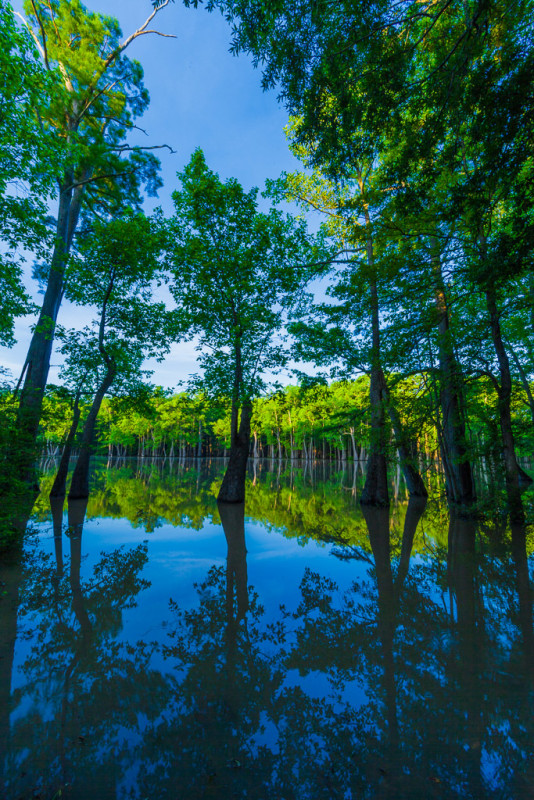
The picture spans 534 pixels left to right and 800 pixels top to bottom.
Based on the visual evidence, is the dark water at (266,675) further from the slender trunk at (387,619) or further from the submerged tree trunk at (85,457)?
the submerged tree trunk at (85,457)

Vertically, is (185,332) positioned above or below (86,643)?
above

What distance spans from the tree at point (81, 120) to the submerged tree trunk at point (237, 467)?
25.1ft

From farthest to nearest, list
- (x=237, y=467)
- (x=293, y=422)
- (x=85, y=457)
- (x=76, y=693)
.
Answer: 1. (x=293, y=422)
2. (x=237, y=467)
3. (x=85, y=457)
4. (x=76, y=693)

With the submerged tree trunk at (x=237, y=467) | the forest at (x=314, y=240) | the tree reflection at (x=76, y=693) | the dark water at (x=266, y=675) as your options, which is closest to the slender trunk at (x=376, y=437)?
the forest at (x=314, y=240)

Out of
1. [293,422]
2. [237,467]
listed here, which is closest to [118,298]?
[237,467]

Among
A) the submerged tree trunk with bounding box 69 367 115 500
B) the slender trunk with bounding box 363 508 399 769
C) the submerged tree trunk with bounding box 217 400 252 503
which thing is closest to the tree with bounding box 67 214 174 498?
the submerged tree trunk with bounding box 69 367 115 500

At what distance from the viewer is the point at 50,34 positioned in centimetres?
1352

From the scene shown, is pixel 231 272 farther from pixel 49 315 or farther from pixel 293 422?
pixel 293 422

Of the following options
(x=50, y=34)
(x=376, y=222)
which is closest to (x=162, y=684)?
(x=376, y=222)

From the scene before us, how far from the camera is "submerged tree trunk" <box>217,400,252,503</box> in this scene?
44.6 feet

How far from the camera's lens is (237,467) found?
13641 millimetres

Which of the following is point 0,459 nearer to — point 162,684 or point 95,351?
point 162,684

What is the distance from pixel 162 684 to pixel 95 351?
14716 mm

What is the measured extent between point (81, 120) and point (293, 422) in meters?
51.3
